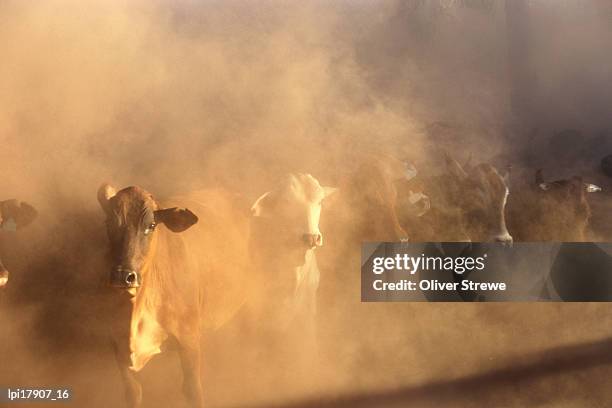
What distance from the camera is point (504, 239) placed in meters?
3.83

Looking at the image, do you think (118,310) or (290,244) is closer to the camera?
(118,310)

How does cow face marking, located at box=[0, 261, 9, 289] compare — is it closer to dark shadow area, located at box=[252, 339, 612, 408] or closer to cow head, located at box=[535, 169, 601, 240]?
dark shadow area, located at box=[252, 339, 612, 408]

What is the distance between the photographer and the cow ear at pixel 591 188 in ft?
12.8

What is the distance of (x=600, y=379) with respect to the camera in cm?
387

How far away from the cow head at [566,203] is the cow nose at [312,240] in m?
1.22

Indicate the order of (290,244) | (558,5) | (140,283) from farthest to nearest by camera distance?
(558,5), (290,244), (140,283)

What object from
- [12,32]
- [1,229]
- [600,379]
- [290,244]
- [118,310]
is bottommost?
[600,379]

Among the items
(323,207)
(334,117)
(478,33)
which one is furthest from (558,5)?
(323,207)

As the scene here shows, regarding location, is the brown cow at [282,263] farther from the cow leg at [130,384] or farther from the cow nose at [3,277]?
the cow nose at [3,277]

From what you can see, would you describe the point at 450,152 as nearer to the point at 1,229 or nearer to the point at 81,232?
the point at 81,232

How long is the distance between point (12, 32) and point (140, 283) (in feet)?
5.43

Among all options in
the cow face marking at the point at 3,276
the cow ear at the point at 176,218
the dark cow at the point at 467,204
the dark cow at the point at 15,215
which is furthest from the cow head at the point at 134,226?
the dark cow at the point at 467,204

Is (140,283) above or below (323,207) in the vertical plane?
below

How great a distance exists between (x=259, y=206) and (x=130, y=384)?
1.09 m
